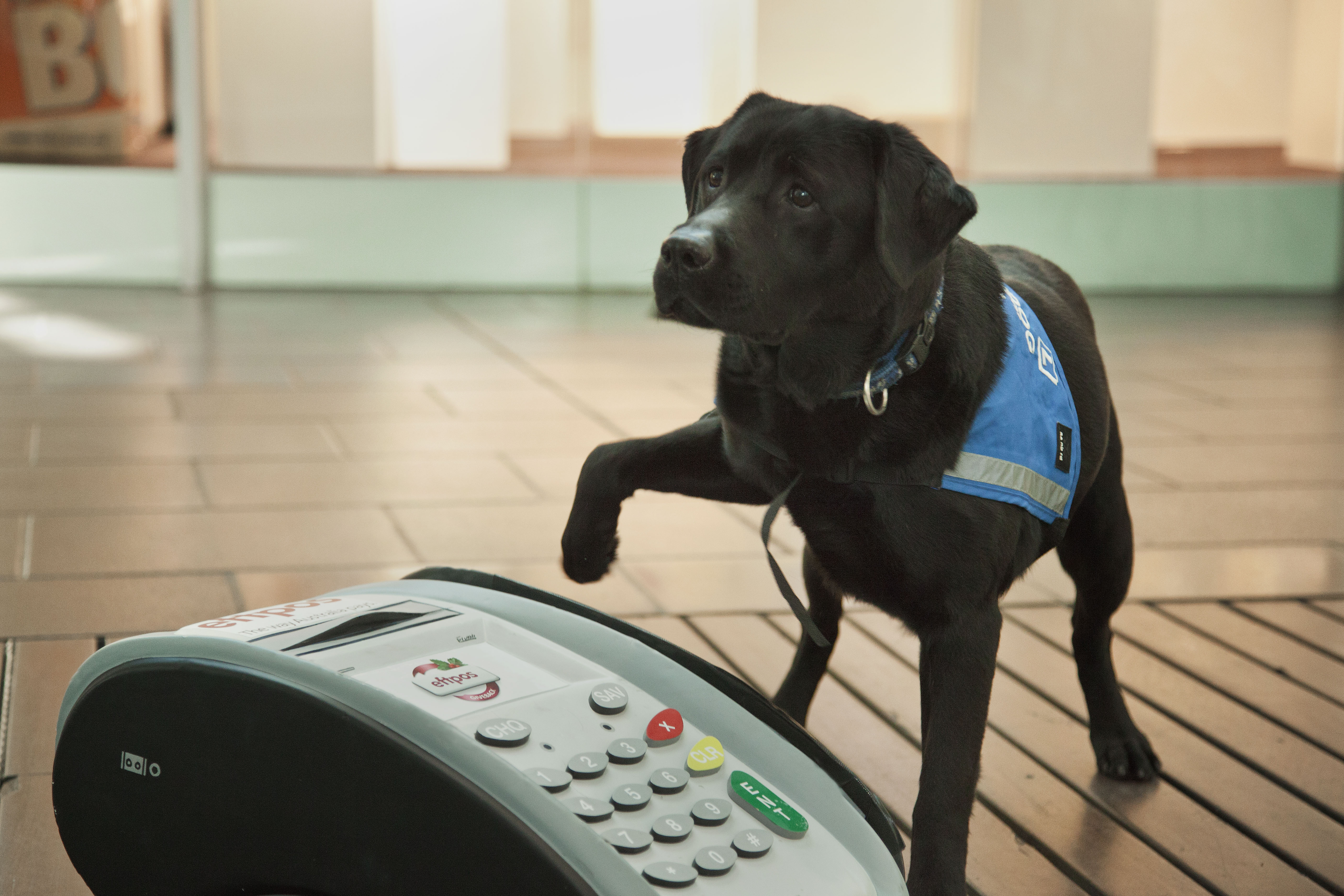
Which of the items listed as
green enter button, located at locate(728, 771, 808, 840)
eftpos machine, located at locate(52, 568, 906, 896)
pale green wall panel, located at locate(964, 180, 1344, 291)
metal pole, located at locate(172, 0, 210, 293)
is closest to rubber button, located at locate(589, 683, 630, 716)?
eftpos machine, located at locate(52, 568, 906, 896)

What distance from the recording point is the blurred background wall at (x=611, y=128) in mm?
5527

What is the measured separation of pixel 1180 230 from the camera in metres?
6.16

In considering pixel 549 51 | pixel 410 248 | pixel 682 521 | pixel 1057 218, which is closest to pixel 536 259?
pixel 410 248

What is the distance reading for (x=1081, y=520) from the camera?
1.64 m

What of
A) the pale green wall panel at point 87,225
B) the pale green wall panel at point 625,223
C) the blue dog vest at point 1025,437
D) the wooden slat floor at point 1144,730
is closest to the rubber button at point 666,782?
the blue dog vest at point 1025,437

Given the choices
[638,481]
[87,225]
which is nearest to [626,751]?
[638,481]

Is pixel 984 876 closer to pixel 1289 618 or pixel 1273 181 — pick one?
pixel 1289 618

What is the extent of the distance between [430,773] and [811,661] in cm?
84

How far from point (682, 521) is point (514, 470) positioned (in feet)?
1.67

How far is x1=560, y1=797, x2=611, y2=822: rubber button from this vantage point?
3.09 feet

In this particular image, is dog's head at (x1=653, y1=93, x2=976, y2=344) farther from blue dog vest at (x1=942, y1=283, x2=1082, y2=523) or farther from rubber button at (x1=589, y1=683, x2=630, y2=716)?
rubber button at (x1=589, y1=683, x2=630, y2=716)

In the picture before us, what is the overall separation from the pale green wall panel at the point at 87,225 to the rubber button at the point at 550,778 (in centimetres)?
505

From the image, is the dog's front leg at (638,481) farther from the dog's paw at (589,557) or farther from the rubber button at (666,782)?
the rubber button at (666,782)

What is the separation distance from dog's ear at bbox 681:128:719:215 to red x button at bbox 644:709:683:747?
1.93 ft
